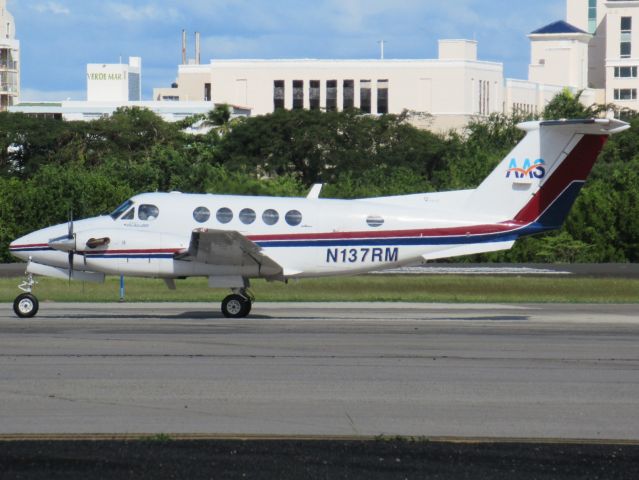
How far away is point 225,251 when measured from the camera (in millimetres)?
28922

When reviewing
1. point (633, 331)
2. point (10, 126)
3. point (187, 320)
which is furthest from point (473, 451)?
point (10, 126)

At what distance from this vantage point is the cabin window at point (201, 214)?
1152 inches

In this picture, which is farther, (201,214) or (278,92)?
(278,92)

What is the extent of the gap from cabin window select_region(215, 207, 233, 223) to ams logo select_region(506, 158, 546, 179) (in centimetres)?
581

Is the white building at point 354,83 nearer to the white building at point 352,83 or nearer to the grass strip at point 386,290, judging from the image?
the white building at point 352,83

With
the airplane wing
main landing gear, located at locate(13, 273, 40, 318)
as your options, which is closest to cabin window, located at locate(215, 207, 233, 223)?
the airplane wing

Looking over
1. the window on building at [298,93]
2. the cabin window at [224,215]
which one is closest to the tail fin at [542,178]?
the cabin window at [224,215]

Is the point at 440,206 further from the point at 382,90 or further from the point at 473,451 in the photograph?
the point at 382,90

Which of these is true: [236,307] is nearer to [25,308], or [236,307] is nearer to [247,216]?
[247,216]

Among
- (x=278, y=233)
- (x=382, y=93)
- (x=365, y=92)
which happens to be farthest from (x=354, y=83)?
(x=278, y=233)

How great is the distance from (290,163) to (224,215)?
264 feet

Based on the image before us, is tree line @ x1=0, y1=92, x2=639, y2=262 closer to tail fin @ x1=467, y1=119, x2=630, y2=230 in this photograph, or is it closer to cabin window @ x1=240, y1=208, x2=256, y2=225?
tail fin @ x1=467, y1=119, x2=630, y2=230

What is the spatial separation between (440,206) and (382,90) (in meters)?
165

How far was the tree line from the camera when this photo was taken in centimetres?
6331
